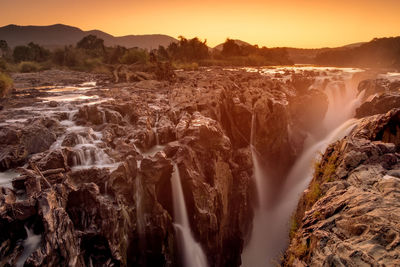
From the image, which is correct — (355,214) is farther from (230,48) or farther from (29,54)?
(230,48)

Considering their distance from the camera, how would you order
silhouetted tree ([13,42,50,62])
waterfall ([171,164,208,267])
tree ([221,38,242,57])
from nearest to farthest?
waterfall ([171,164,208,267]) < silhouetted tree ([13,42,50,62]) < tree ([221,38,242,57])

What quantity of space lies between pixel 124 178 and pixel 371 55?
115615 mm

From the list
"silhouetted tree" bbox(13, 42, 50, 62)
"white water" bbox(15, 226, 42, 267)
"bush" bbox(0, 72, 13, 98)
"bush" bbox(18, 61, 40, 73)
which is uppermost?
"silhouetted tree" bbox(13, 42, 50, 62)

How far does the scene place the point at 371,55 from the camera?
101000mm

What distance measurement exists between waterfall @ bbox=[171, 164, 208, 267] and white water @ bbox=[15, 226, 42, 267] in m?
7.00

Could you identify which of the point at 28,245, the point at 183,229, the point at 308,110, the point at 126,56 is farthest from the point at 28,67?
the point at 28,245

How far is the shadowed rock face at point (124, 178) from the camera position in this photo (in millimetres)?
9500

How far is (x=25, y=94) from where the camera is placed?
87.9 feet

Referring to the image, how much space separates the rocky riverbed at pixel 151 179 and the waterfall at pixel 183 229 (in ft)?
0.59

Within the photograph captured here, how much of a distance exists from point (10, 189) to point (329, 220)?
11.4 metres

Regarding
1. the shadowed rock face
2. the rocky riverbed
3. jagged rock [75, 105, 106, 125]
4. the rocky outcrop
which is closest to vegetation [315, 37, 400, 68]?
the rocky riverbed

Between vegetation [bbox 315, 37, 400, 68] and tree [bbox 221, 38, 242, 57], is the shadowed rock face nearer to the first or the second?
tree [bbox 221, 38, 242, 57]

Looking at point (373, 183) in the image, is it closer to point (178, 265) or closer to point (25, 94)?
point (178, 265)

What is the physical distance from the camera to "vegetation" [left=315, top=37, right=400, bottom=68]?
9076 centimetres
